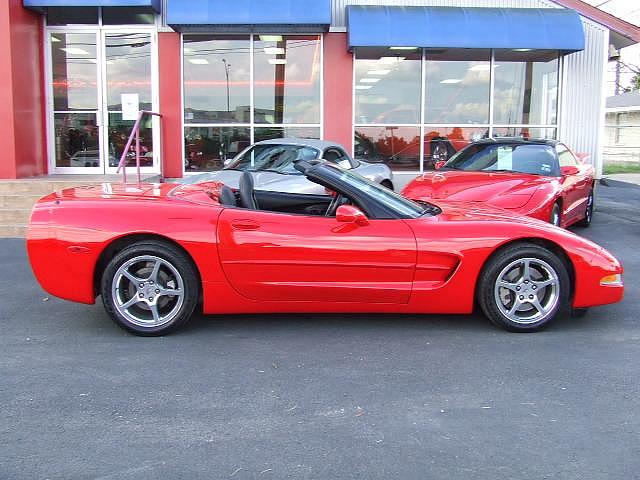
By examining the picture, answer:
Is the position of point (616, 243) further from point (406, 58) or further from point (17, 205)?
point (17, 205)

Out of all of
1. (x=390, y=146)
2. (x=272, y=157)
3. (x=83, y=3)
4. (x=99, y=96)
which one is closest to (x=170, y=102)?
(x=99, y=96)

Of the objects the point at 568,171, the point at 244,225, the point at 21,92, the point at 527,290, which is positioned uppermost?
the point at 21,92

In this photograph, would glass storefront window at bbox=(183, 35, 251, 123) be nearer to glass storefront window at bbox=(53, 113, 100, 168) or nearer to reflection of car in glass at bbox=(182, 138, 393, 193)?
glass storefront window at bbox=(53, 113, 100, 168)

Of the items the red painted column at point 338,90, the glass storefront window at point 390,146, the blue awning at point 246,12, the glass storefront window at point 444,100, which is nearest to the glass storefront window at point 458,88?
the glass storefront window at point 444,100

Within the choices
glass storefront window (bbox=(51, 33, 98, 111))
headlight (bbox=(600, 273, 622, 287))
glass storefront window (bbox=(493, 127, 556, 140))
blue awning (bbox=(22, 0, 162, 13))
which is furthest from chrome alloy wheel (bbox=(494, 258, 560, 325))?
glass storefront window (bbox=(51, 33, 98, 111))

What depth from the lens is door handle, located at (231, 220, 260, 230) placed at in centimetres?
474

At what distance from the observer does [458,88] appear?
13617 millimetres

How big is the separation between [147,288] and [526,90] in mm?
11282

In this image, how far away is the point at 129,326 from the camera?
15.6 feet

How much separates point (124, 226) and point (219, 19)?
828 cm

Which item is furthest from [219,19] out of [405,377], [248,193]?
[405,377]

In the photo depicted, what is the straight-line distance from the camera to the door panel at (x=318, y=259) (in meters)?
4.70

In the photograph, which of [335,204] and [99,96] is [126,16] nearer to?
[99,96]

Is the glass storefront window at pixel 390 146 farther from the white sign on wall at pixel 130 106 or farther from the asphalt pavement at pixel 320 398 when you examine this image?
the asphalt pavement at pixel 320 398
